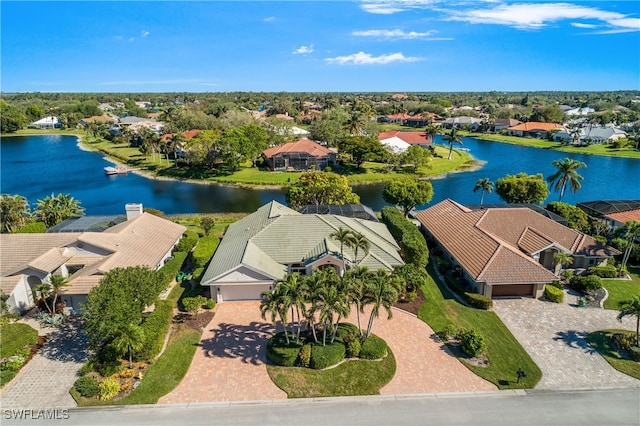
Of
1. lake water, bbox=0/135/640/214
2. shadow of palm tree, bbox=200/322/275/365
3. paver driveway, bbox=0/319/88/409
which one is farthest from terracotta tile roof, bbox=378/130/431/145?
paver driveway, bbox=0/319/88/409

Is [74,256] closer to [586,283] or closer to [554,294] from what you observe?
[554,294]

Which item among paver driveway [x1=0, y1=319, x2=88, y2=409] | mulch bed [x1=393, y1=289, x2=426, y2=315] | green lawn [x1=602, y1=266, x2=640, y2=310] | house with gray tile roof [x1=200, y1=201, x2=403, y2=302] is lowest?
paver driveway [x1=0, y1=319, x2=88, y2=409]

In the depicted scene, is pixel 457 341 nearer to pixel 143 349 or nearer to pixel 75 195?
pixel 143 349

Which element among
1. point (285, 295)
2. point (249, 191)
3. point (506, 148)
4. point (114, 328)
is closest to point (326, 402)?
point (285, 295)

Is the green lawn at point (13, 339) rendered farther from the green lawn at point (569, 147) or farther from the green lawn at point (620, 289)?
the green lawn at point (569, 147)

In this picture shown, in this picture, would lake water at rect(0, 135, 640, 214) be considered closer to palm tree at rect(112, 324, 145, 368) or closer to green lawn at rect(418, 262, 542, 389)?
green lawn at rect(418, 262, 542, 389)

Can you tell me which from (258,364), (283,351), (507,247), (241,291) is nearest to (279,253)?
(241,291)
